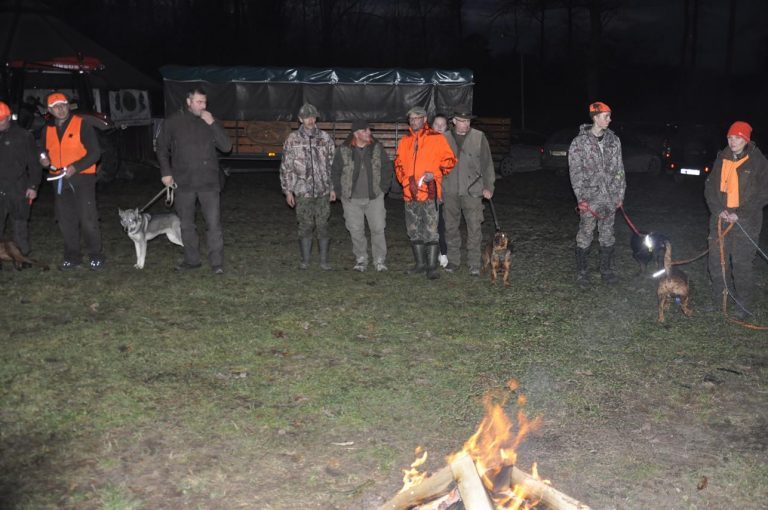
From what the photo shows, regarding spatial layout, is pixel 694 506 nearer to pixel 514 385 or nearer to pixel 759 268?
pixel 514 385

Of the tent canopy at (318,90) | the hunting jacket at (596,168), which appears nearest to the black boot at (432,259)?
the hunting jacket at (596,168)

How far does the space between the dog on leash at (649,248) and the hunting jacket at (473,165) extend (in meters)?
1.89

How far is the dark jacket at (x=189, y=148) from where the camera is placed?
852cm

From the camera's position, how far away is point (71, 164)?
8.73 m

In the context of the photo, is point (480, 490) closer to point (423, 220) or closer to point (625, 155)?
point (423, 220)

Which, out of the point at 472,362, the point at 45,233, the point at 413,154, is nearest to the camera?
the point at 472,362

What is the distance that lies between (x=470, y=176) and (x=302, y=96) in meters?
12.0

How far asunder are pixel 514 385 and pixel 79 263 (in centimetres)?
613

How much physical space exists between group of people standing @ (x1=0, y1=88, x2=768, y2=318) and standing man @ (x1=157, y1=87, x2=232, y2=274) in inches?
0.5

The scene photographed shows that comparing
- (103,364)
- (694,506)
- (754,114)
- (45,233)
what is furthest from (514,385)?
(754,114)

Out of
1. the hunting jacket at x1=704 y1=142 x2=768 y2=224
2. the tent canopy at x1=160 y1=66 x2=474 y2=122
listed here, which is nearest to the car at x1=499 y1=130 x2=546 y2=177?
the tent canopy at x1=160 y1=66 x2=474 y2=122

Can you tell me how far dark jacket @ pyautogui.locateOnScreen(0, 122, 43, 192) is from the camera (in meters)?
8.66

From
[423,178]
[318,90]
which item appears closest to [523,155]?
[318,90]

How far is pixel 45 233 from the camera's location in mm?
11586
